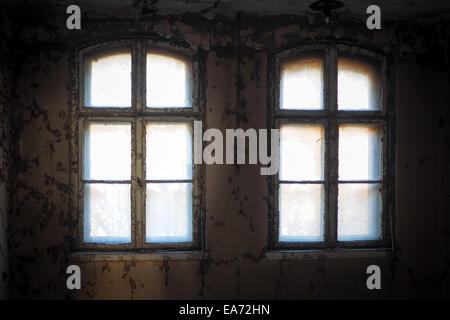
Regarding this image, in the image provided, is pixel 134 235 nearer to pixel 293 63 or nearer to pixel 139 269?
pixel 139 269

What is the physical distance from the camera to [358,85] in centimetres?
280

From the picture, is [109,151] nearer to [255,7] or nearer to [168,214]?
[168,214]

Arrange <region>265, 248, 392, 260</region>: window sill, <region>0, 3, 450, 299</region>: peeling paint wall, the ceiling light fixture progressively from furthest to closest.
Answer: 1. <region>265, 248, 392, 260</region>: window sill
2. <region>0, 3, 450, 299</region>: peeling paint wall
3. the ceiling light fixture

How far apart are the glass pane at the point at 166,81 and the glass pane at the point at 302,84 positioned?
0.73 metres

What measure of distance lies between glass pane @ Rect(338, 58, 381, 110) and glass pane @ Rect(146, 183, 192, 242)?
4.56ft

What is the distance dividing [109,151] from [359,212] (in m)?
1.93

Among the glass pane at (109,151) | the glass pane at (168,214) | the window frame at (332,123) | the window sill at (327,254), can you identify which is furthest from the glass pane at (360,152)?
the glass pane at (109,151)

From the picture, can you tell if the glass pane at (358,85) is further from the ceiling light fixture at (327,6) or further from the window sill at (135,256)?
the window sill at (135,256)

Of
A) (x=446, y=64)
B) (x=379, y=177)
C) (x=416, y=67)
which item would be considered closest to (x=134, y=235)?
(x=379, y=177)

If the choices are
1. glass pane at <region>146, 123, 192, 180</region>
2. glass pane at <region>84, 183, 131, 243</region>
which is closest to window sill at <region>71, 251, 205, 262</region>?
glass pane at <region>84, 183, 131, 243</region>

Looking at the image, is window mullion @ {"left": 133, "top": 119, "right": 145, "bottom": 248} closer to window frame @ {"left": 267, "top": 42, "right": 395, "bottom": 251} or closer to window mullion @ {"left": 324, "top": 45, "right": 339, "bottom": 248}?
window frame @ {"left": 267, "top": 42, "right": 395, "bottom": 251}

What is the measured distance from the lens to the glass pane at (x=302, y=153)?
9.07 ft

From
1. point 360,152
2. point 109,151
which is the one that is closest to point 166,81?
point 109,151

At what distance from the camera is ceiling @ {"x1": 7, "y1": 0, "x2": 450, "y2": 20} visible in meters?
2.42
